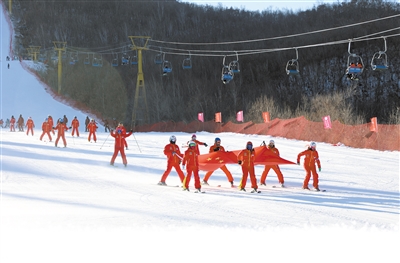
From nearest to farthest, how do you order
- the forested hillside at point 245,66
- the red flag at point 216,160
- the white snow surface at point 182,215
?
the white snow surface at point 182,215, the red flag at point 216,160, the forested hillside at point 245,66

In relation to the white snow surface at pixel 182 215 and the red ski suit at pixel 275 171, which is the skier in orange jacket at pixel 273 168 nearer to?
the red ski suit at pixel 275 171

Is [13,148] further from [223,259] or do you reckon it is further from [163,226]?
[223,259]

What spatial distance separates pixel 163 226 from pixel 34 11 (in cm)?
16774

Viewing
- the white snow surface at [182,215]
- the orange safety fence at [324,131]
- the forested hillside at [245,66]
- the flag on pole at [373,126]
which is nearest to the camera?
the white snow surface at [182,215]

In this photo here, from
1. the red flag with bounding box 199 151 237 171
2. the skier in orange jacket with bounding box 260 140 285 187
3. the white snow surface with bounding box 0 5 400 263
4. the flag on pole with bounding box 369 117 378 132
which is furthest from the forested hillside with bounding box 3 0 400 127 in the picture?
the red flag with bounding box 199 151 237 171

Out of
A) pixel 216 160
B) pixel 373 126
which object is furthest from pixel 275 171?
pixel 373 126

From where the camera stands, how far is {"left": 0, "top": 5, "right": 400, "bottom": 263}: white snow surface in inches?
356

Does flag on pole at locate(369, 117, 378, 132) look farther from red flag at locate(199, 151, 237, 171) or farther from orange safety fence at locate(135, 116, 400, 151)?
red flag at locate(199, 151, 237, 171)

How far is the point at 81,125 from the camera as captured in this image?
5447 cm

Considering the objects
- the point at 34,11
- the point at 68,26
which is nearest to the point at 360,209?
the point at 68,26

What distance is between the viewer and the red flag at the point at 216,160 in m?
17.1

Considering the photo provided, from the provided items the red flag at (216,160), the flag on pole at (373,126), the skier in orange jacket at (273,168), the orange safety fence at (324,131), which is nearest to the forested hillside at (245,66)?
the orange safety fence at (324,131)

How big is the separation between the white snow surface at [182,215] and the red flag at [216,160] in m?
0.71

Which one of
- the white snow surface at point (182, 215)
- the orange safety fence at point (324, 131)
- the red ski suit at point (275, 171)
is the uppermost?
the orange safety fence at point (324, 131)
